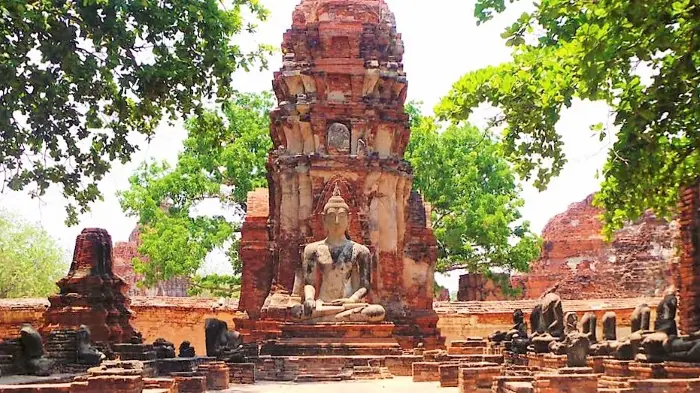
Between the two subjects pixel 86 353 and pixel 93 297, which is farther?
pixel 93 297

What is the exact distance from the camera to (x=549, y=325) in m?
14.9

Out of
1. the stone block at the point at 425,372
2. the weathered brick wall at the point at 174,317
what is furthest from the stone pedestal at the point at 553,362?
the weathered brick wall at the point at 174,317

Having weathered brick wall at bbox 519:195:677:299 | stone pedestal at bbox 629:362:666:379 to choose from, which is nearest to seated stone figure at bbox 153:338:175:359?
stone pedestal at bbox 629:362:666:379

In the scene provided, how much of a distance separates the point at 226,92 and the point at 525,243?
74.1 ft

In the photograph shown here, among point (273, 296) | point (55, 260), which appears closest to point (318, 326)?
point (273, 296)

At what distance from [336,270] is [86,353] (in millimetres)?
4696

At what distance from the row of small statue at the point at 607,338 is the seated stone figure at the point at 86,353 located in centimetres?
731

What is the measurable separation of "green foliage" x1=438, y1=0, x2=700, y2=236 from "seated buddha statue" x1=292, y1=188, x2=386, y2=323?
237 inches

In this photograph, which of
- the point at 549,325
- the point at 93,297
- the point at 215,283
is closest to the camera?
the point at 549,325

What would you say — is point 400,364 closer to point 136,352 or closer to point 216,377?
point 216,377

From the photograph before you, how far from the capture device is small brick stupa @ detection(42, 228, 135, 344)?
800 inches

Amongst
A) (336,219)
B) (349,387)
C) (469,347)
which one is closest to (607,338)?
(349,387)

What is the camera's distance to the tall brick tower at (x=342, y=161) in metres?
21.2

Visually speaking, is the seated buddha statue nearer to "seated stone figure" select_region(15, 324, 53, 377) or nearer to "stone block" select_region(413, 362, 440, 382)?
"stone block" select_region(413, 362, 440, 382)
